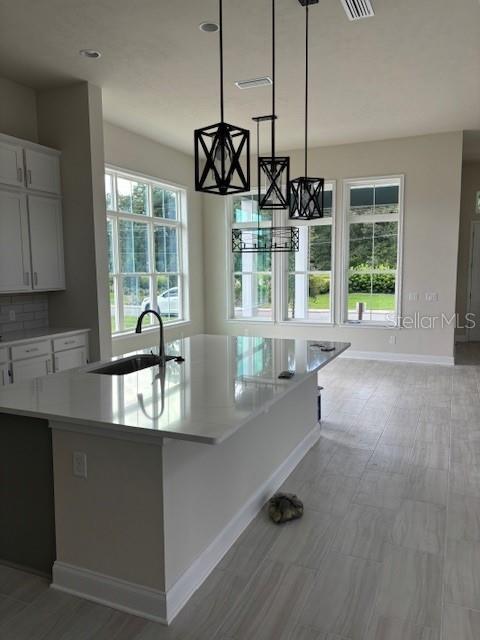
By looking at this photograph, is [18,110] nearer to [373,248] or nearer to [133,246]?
[133,246]

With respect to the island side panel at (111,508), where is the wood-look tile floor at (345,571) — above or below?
below

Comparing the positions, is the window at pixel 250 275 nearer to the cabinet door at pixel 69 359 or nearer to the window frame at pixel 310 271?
the window frame at pixel 310 271

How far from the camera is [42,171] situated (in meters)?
4.80

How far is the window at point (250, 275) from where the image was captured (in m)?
8.38

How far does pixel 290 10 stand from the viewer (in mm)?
3609

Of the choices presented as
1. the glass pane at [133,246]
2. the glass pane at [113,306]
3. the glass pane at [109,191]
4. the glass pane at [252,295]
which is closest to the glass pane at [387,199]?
the glass pane at [252,295]

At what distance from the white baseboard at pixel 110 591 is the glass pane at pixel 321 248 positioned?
641cm

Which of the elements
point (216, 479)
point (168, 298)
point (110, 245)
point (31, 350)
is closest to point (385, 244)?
point (168, 298)

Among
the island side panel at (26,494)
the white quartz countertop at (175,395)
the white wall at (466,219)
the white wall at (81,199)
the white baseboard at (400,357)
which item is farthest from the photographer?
the white wall at (466,219)

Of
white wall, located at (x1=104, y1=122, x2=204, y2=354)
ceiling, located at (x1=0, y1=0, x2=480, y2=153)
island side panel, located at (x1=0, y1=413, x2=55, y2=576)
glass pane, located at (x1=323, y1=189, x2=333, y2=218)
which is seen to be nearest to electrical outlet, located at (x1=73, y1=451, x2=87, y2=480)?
island side panel, located at (x1=0, y1=413, x2=55, y2=576)

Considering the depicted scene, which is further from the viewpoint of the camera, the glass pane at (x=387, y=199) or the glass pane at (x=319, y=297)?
the glass pane at (x=319, y=297)

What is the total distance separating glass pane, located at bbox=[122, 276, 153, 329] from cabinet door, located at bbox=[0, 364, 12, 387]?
107 inches

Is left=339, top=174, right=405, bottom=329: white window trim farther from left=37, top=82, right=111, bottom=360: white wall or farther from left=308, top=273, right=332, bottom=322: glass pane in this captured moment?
left=37, top=82, right=111, bottom=360: white wall

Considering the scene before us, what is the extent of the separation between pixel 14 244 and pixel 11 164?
28.8 inches
